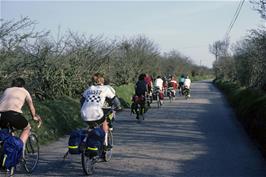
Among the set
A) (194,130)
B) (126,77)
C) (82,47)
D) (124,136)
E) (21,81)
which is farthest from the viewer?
(126,77)

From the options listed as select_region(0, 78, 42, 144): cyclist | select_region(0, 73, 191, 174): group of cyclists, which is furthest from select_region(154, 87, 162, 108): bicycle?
select_region(0, 78, 42, 144): cyclist

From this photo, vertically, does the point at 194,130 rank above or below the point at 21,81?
below

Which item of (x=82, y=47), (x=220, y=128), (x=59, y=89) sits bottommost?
(x=220, y=128)

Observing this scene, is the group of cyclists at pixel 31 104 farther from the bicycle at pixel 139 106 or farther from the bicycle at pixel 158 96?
the bicycle at pixel 158 96

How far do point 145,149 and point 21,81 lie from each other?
13.6 feet

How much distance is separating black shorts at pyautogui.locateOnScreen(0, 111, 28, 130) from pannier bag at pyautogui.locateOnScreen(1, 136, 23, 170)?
0.24 metres

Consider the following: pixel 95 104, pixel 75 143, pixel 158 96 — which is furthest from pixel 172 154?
pixel 158 96

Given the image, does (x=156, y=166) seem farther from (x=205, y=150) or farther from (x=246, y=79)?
(x=246, y=79)

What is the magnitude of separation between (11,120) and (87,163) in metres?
1.58

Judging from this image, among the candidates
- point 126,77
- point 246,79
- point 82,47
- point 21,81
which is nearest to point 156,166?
point 21,81

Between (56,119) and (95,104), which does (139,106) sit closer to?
(56,119)

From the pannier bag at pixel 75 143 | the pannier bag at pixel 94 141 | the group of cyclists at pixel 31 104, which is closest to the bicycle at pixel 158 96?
the group of cyclists at pixel 31 104

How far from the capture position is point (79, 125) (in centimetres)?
1566

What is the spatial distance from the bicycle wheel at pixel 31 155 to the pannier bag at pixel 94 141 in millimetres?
1104
